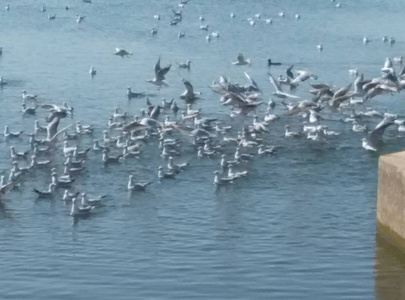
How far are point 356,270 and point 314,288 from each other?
1.15 m

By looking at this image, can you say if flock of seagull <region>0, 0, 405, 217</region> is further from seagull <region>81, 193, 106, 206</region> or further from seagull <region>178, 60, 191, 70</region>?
seagull <region>178, 60, 191, 70</region>

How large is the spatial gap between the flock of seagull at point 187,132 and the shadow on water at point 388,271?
18.2ft

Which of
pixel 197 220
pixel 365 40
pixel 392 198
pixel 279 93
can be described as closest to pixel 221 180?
pixel 197 220

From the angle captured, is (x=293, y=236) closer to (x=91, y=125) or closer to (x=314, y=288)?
(x=314, y=288)

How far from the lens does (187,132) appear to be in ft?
99.6

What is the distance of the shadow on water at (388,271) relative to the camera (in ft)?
64.2

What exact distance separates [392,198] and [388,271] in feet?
3.90

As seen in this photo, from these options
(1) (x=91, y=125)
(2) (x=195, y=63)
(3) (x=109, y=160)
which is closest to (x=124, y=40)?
(2) (x=195, y=63)

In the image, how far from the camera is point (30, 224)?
75.5 feet

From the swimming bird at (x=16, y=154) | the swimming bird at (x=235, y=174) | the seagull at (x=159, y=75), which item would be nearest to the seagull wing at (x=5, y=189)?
the swimming bird at (x=16, y=154)

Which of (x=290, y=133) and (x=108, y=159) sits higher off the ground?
(x=290, y=133)

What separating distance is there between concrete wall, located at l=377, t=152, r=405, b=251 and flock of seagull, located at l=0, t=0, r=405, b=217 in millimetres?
5647

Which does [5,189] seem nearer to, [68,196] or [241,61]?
[68,196]

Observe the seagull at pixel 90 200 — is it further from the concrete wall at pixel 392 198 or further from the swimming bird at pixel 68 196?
the concrete wall at pixel 392 198
